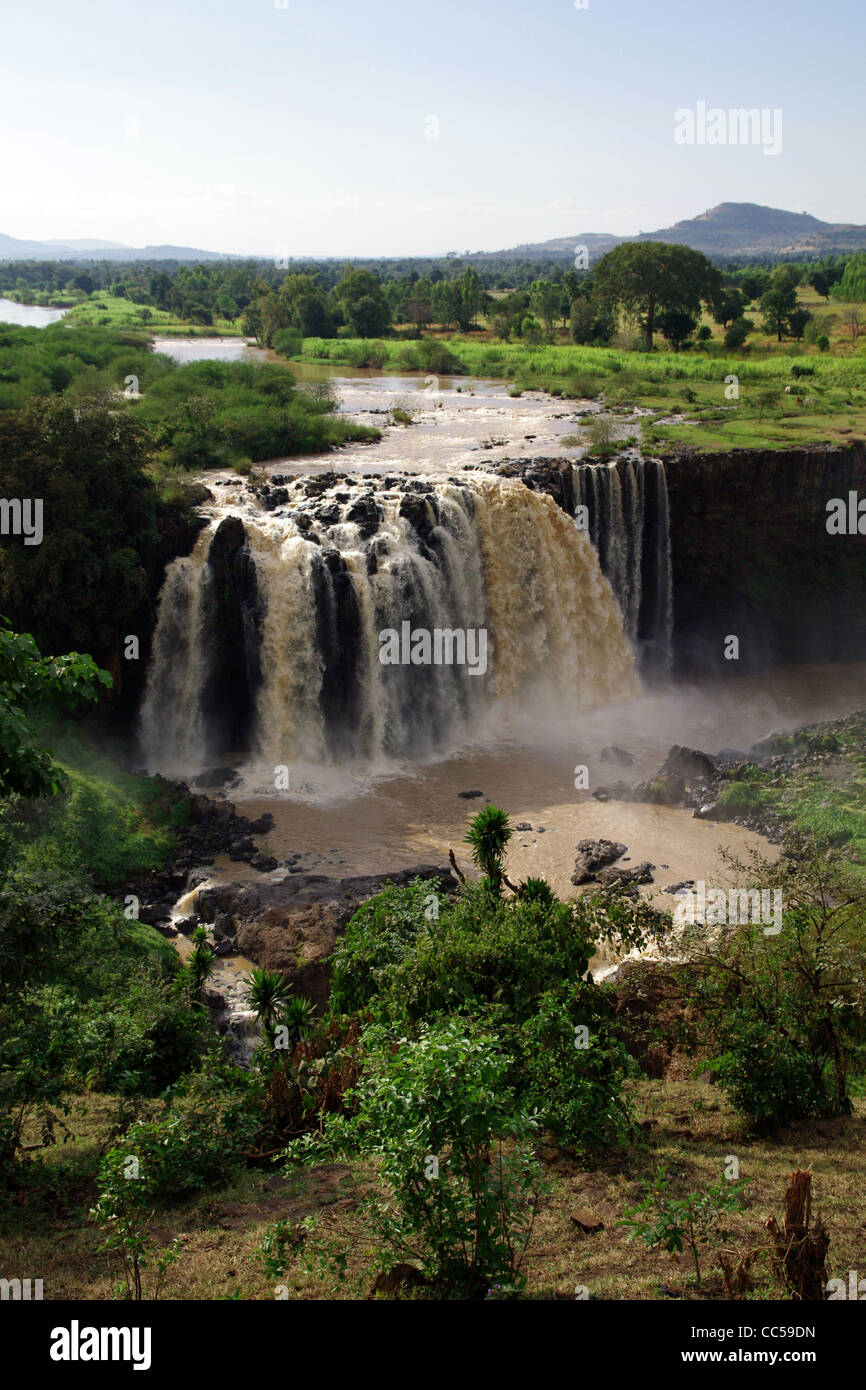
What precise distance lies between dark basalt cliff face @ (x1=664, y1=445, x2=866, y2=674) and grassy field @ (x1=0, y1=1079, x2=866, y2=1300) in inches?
939

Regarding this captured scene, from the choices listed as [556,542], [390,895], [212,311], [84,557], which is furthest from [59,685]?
[212,311]

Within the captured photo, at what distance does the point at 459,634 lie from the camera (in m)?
29.4

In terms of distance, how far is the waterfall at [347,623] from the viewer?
26781 mm

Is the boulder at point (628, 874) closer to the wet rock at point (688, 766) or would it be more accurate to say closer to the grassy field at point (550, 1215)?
the wet rock at point (688, 766)

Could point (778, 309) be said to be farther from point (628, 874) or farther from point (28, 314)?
point (28, 314)

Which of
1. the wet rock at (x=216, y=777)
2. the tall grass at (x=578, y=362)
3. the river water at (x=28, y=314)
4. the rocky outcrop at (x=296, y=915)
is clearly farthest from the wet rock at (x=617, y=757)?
the river water at (x=28, y=314)

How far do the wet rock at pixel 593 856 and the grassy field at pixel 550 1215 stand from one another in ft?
30.5

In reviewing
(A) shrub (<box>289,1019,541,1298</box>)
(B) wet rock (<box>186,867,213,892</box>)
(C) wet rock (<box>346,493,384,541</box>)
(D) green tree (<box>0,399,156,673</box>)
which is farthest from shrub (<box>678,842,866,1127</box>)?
(C) wet rock (<box>346,493,384,541</box>)

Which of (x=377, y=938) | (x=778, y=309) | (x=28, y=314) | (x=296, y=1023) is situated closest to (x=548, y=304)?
(x=778, y=309)

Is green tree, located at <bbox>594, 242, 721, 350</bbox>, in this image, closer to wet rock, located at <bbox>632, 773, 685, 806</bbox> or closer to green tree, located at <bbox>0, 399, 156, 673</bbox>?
green tree, located at <bbox>0, 399, 156, 673</bbox>

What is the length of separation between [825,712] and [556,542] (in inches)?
358

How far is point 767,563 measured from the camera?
113ft

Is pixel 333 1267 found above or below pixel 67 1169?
above
